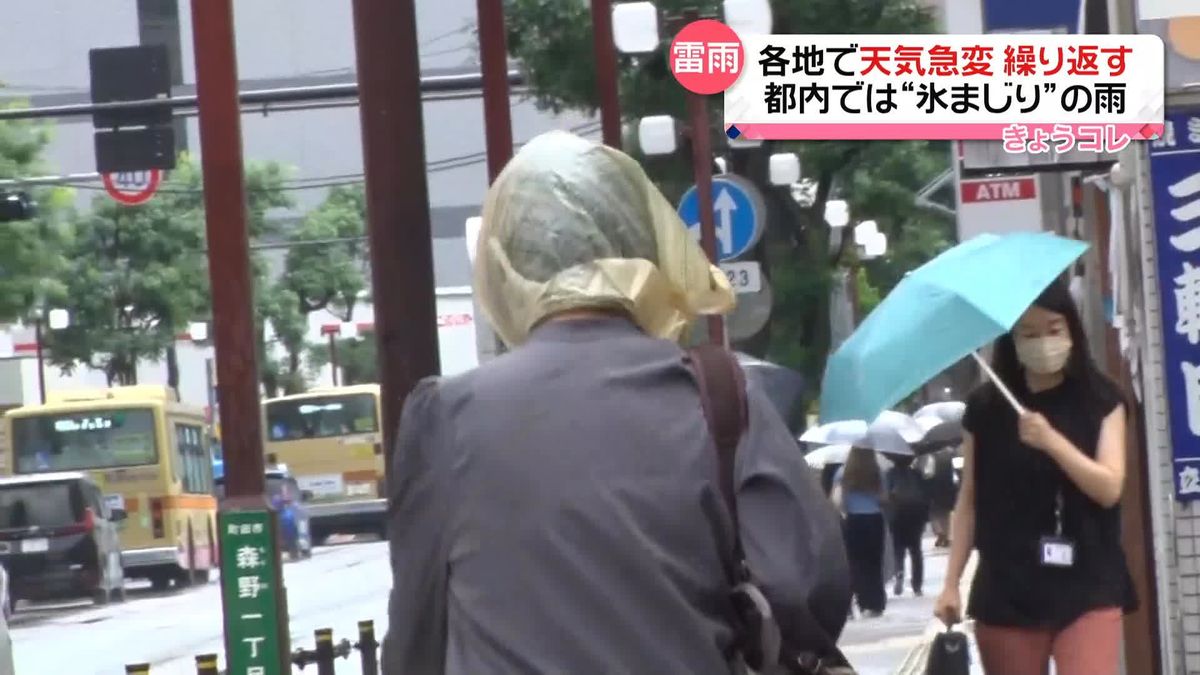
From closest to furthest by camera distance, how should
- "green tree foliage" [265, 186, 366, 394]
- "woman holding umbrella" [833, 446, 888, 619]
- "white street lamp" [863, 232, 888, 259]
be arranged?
1. "woman holding umbrella" [833, 446, 888, 619]
2. "white street lamp" [863, 232, 888, 259]
3. "green tree foliage" [265, 186, 366, 394]

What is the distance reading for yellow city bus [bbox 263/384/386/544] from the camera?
150 feet

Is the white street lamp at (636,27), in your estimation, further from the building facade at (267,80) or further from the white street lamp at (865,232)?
the building facade at (267,80)

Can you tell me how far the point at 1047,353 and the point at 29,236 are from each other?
112 feet

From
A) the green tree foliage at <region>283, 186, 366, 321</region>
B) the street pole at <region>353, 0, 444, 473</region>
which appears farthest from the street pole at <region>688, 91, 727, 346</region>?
the green tree foliage at <region>283, 186, 366, 321</region>

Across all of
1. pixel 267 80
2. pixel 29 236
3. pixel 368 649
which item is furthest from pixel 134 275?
pixel 368 649

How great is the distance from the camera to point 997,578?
6.37m

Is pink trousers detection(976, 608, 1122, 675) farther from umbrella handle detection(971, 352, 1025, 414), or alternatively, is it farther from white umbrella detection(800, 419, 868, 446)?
white umbrella detection(800, 419, 868, 446)

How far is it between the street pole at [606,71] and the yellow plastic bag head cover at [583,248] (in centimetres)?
1518

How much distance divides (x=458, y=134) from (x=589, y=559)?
6181 centimetres

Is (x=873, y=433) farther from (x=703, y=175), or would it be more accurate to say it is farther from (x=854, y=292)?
(x=854, y=292)

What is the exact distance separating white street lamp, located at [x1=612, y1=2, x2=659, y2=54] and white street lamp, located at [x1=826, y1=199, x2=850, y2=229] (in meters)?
8.51

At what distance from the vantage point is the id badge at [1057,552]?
247 inches

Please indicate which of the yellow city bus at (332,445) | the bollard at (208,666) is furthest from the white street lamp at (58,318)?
the bollard at (208,666)

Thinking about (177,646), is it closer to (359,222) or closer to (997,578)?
(997,578)
